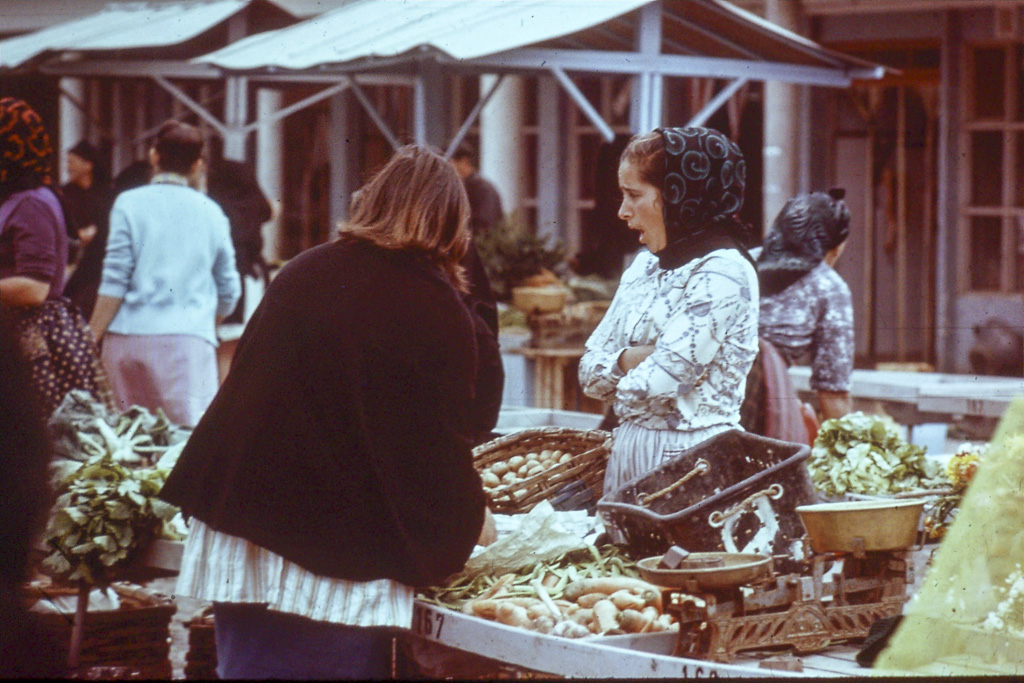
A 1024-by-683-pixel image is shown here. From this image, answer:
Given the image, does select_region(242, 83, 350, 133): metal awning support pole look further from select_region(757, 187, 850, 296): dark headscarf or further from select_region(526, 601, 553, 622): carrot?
select_region(526, 601, 553, 622): carrot

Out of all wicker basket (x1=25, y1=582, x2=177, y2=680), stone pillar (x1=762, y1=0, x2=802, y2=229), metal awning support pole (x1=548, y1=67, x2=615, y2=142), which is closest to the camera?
wicker basket (x1=25, y1=582, x2=177, y2=680)

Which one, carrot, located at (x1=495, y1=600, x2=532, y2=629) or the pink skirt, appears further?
the pink skirt

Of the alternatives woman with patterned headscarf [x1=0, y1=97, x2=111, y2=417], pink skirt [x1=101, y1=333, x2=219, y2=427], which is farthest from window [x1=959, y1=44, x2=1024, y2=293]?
woman with patterned headscarf [x1=0, y1=97, x2=111, y2=417]

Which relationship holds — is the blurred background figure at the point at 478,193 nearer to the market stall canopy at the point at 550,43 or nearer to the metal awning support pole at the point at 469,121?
the metal awning support pole at the point at 469,121

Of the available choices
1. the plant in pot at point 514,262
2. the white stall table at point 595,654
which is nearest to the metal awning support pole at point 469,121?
the plant in pot at point 514,262

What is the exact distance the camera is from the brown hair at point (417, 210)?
2.85m

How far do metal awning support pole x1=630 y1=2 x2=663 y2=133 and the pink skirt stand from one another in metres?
2.63

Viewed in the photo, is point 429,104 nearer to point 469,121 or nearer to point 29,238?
point 469,121

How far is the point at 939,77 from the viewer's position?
34.4 feet

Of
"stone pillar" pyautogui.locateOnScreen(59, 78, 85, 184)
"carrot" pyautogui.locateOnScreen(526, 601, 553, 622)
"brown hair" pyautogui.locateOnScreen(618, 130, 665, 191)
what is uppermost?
"stone pillar" pyautogui.locateOnScreen(59, 78, 85, 184)

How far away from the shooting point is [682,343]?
3311 mm

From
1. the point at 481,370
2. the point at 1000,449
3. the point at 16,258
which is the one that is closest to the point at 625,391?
the point at 481,370

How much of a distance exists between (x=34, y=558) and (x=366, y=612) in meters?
1.07

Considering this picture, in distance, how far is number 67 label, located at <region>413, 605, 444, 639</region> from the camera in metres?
3.11
